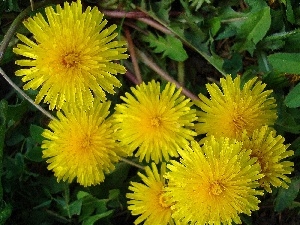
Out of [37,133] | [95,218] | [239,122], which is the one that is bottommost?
[95,218]

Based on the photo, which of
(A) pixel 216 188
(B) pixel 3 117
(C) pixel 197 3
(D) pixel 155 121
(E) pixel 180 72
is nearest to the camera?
(A) pixel 216 188

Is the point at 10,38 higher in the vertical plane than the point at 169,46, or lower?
lower

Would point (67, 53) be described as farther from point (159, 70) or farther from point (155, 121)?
point (159, 70)

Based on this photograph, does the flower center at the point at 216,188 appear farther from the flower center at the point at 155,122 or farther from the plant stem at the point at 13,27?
the plant stem at the point at 13,27

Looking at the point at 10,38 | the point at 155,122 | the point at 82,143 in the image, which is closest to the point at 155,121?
the point at 155,122

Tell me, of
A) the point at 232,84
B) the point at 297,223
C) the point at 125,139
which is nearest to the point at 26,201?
the point at 125,139

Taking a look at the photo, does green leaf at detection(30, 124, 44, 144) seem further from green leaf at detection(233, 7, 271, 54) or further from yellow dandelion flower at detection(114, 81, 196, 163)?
green leaf at detection(233, 7, 271, 54)

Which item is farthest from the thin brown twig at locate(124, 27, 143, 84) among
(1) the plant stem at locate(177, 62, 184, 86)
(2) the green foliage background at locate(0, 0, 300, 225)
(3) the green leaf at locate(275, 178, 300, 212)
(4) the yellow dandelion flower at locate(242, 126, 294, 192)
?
(3) the green leaf at locate(275, 178, 300, 212)

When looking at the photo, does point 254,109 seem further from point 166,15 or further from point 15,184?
point 15,184
